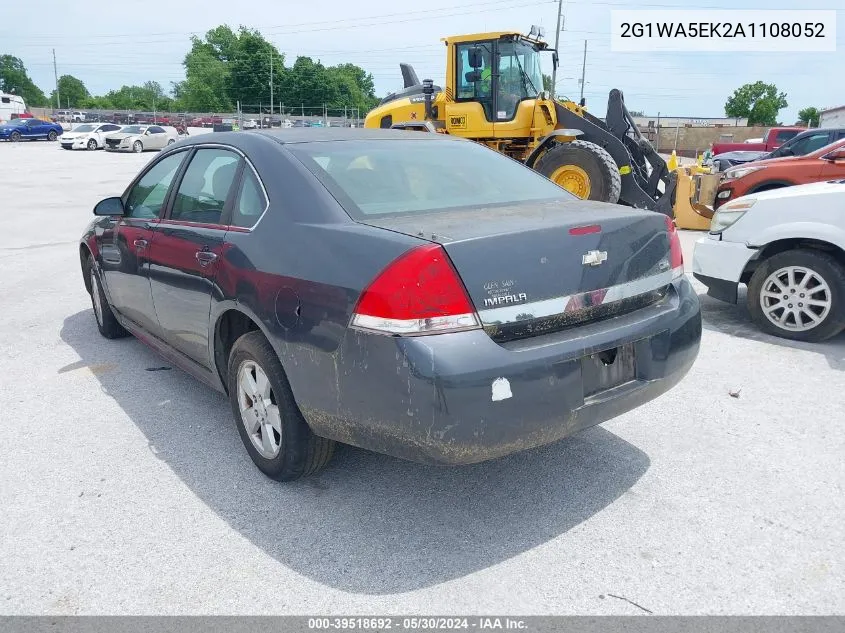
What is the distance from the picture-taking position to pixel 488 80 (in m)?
11.4

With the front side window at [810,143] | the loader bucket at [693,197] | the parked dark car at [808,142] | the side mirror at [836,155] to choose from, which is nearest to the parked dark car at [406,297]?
the side mirror at [836,155]

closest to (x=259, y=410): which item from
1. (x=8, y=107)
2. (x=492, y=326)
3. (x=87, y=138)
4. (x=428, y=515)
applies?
(x=428, y=515)

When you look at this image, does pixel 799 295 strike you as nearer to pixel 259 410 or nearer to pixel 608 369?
pixel 608 369

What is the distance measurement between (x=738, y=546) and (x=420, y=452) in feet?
4.35

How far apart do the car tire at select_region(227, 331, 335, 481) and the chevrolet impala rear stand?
204mm

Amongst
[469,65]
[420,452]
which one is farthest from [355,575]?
[469,65]

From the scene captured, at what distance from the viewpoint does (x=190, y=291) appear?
355cm

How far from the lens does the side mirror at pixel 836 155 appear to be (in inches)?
358

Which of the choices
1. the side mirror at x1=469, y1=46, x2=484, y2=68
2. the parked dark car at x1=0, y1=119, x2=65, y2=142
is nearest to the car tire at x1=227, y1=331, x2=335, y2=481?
the side mirror at x1=469, y1=46, x2=484, y2=68

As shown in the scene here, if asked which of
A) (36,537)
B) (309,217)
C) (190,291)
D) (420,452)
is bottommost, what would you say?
(36,537)

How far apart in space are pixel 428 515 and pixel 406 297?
1072 millimetres

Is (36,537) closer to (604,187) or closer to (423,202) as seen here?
(423,202)

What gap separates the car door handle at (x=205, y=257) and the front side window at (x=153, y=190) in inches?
32.6

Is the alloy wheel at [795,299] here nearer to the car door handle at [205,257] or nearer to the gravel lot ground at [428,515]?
the gravel lot ground at [428,515]
